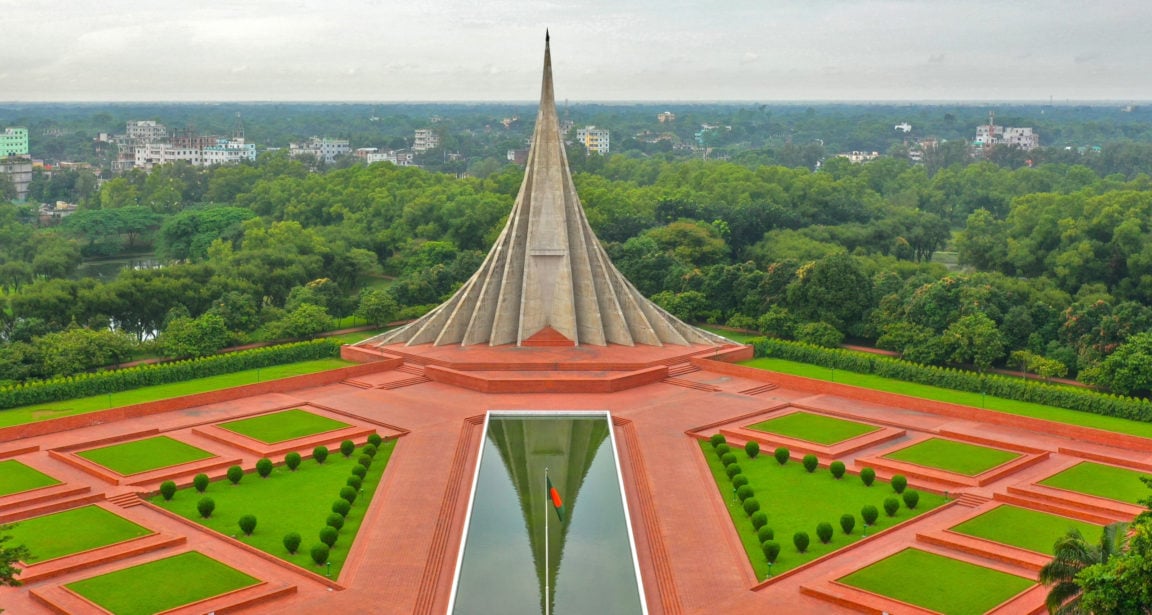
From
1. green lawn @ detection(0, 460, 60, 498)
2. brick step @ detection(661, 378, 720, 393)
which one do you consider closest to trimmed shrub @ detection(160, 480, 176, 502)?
green lawn @ detection(0, 460, 60, 498)

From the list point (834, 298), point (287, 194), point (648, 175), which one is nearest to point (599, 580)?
point (834, 298)

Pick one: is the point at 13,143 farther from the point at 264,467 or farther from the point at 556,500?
the point at 556,500

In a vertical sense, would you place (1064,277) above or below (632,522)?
above

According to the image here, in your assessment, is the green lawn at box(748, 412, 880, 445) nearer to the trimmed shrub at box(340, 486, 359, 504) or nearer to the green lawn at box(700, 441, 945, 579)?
the green lawn at box(700, 441, 945, 579)

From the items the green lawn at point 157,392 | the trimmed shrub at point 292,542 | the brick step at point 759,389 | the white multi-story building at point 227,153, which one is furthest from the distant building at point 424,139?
the trimmed shrub at point 292,542

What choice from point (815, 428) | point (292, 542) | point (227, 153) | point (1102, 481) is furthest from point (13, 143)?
point (1102, 481)

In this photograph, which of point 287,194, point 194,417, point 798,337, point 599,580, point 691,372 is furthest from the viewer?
point 287,194

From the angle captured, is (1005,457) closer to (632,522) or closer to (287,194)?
(632,522)
